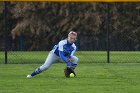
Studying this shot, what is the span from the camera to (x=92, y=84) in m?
13.2

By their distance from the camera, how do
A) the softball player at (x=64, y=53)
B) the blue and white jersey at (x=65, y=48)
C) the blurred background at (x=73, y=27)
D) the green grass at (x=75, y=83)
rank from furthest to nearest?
the blurred background at (x=73, y=27)
the blue and white jersey at (x=65, y=48)
the softball player at (x=64, y=53)
the green grass at (x=75, y=83)

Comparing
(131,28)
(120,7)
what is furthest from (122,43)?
(120,7)

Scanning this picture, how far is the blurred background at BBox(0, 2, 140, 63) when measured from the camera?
99.9 feet

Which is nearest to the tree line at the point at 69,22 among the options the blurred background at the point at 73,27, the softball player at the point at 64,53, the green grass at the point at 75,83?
the blurred background at the point at 73,27

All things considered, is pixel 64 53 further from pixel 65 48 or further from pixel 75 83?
pixel 75 83

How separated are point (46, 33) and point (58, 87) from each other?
23.3m

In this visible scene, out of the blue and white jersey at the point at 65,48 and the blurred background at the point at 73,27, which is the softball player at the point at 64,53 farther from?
the blurred background at the point at 73,27

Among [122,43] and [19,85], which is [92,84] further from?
[122,43]

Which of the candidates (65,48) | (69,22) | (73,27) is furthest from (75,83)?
(69,22)

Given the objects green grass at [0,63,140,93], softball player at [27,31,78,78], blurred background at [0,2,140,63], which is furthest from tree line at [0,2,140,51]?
softball player at [27,31,78,78]

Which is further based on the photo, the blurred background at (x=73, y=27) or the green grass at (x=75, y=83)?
the blurred background at (x=73, y=27)

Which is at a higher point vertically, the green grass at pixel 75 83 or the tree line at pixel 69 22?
the green grass at pixel 75 83

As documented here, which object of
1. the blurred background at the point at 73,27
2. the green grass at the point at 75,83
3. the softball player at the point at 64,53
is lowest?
the blurred background at the point at 73,27

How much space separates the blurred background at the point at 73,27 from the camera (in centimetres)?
3044
